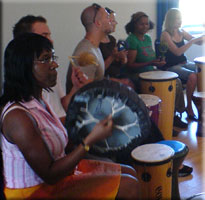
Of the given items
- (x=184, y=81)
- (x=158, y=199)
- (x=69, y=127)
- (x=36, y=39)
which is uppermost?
(x=36, y=39)

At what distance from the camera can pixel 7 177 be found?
55.4 inches

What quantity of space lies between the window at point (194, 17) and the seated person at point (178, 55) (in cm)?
117

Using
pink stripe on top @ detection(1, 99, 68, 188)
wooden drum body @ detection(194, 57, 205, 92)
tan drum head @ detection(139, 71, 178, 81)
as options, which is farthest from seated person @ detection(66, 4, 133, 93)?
A: wooden drum body @ detection(194, 57, 205, 92)

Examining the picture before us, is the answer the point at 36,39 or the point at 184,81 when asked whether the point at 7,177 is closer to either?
the point at 36,39

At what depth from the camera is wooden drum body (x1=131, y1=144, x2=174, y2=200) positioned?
1771 mm

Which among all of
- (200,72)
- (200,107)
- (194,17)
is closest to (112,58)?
(200,107)

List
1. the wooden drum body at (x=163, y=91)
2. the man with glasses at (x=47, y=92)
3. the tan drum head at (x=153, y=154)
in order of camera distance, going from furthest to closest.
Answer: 1. the wooden drum body at (x=163, y=91)
2. the man with glasses at (x=47, y=92)
3. the tan drum head at (x=153, y=154)

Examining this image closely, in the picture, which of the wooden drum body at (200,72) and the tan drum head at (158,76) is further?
the wooden drum body at (200,72)

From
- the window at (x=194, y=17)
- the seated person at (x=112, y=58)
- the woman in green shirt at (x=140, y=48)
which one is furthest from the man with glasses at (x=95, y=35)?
the window at (x=194, y=17)

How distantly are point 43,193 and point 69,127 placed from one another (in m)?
0.28

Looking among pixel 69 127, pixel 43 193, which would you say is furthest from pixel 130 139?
pixel 43 193

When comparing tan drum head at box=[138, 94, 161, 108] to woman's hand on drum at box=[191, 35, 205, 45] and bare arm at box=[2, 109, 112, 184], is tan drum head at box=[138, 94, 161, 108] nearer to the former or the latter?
bare arm at box=[2, 109, 112, 184]

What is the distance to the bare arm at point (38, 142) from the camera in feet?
4.25

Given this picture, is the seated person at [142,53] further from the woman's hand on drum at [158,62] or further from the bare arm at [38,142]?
the bare arm at [38,142]
